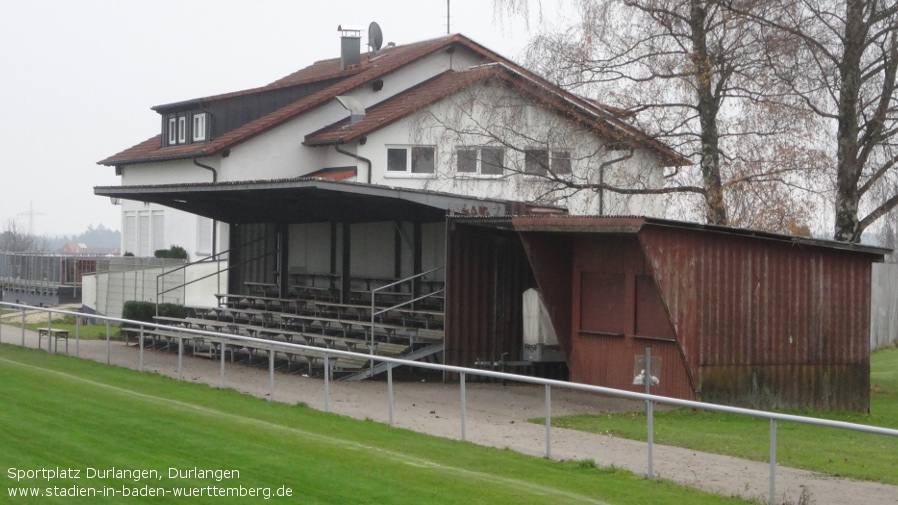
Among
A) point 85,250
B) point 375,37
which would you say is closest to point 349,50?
point 375,37

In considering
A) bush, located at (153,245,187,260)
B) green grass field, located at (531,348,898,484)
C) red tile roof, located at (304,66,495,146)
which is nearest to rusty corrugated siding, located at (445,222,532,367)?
green grass field, located at (531,348,898,484)

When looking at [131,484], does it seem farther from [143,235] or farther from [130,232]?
[130,232]

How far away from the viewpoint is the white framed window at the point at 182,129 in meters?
40.9

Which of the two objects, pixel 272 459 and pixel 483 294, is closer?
pixel 272 459

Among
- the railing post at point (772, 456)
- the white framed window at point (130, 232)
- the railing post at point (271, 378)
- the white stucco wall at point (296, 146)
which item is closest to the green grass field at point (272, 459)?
the railing post at point (772, 456)

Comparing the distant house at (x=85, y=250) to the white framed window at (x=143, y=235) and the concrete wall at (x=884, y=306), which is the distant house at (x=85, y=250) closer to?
the white framed window at (x=143, y=235)

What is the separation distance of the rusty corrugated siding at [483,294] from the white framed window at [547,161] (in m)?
2.82

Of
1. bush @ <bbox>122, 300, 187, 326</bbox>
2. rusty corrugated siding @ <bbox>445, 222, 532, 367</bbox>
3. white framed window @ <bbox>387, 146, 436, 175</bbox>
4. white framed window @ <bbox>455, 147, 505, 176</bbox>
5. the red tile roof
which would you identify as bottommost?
bush @ <bbox>122, 300, 187, 326</bbox>

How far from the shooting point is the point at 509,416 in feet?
51.5

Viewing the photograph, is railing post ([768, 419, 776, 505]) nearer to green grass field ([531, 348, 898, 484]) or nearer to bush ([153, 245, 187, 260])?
green grass field ([531, 348, 898, 484])

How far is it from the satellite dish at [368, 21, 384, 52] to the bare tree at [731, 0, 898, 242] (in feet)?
82.4

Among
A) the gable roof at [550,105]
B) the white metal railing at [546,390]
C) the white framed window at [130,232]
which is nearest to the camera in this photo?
the white metal railing at [546,390]

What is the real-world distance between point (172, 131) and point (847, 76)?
1052 inches

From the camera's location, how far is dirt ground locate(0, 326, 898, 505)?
34.1ft
